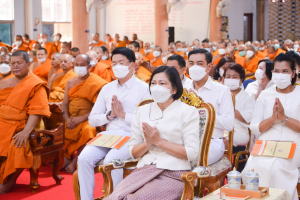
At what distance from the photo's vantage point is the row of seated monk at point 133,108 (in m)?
2.69

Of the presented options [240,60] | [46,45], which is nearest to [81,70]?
[240,60]

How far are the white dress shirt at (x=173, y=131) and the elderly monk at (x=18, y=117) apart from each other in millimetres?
1741

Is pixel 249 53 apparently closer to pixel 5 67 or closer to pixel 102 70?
pixel 102 70

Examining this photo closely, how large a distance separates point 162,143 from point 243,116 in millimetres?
1564

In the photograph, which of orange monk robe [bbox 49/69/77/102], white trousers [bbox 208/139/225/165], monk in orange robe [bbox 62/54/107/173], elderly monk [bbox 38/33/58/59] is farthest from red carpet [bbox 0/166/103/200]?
elderly monk [bbox 38/33/58/59]

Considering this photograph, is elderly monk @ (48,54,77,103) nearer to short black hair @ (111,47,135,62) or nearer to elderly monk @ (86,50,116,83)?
elderly monk @ (86,50,116,83)

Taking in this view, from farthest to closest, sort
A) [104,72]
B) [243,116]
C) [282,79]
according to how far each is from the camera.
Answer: [104,72]
[243,116]
[282,79]

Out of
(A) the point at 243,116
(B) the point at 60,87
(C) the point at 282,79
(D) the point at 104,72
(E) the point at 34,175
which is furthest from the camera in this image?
(D) the point at 104,72

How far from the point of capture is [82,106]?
196 inches

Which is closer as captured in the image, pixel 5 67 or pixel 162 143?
pixel 162 143

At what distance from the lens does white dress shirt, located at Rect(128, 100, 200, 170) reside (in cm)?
260

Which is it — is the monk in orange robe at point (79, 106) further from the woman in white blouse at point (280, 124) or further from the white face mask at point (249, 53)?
the white face mask at point (249, 53)

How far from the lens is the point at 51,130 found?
4402 millimetres

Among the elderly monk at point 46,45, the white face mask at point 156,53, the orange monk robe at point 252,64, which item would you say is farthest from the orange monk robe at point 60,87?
the elderly monk at point 46,45
